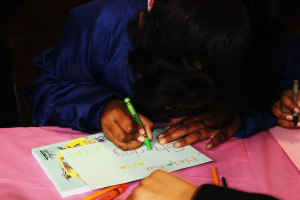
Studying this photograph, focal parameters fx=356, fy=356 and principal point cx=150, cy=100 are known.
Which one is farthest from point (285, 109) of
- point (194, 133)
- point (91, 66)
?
point (91, 66)

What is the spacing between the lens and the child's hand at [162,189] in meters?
0.61

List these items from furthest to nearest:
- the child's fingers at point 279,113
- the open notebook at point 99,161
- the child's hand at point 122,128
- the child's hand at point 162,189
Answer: the child's fingers at point 279,113, the child's hand at point 122,128, the open notebook at point 99,161, the child's hand at point 162,189

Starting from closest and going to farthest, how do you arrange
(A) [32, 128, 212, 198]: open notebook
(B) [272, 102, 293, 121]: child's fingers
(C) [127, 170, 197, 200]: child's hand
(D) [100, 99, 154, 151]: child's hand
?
(C) [127, 170, 197, 200]: child's hand, (A) [32, 128, 212, 198]: open notebook, (D) [100, 99, 154, 151]: child's hand, (B) [272, 102, 293, 121]: child's fingers

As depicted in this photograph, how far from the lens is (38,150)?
2.62ft

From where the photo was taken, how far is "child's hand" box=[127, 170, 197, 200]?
606mm

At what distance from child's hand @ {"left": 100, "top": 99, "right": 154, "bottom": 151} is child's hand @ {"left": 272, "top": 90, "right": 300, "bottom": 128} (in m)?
0.39

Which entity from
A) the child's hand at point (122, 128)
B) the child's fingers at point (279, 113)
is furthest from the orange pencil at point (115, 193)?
the child's fingers at point (279, 113)

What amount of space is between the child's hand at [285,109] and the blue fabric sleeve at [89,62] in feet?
1.41

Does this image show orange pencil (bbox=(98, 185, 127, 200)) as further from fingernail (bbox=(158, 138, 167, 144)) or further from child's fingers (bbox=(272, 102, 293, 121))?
child's fingers (bbox=(272, 102, 293, 121))

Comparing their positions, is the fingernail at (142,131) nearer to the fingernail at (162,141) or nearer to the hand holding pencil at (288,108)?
the fingernail at (162,141)

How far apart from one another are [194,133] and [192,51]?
0.96 ft

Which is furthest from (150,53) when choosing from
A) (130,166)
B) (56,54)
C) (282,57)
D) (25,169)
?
(282,57)

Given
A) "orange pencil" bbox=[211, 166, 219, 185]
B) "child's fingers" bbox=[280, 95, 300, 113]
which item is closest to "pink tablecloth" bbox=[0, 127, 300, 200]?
"orange pencil" bbox=[211, 166, 219, 185]

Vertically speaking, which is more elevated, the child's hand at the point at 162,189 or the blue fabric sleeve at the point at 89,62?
the blue fabric sleeve at the point at 89,62
